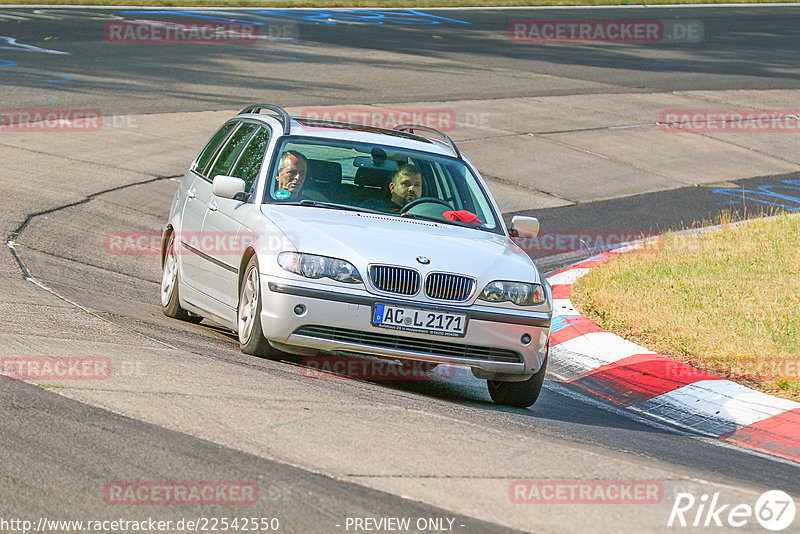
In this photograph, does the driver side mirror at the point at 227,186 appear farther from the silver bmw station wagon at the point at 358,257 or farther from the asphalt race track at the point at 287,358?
the asphalt race track at the point at 287,358

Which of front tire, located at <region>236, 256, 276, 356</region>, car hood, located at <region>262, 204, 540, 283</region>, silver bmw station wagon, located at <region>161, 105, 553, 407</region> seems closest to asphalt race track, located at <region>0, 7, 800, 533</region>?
front tire, located at <region>236, 256, 276, 356</region>

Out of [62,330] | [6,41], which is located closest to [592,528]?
[62,330]

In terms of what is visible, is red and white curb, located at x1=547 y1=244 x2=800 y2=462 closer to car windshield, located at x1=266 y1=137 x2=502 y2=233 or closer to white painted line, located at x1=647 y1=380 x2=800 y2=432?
white painted line, located at x1=647 y1=380 x2=800 y2=432

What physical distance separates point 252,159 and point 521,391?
8.67ft

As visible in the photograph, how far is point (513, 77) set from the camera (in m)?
25.8

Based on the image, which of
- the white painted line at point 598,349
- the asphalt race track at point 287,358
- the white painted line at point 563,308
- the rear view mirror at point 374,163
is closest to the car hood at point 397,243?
the rear view mirror at point 374,163

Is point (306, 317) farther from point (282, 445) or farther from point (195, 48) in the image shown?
point (195, 48)

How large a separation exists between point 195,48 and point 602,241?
14303mm

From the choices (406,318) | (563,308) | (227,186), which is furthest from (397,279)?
(563,308)

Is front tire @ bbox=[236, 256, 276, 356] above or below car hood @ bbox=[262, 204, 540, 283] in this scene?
below

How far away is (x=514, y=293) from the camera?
288 inches

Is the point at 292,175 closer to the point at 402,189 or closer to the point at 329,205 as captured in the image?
the point at 329,205

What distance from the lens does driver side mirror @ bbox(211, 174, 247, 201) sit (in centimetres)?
801

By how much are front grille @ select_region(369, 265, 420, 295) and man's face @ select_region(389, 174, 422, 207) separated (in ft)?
4.09
